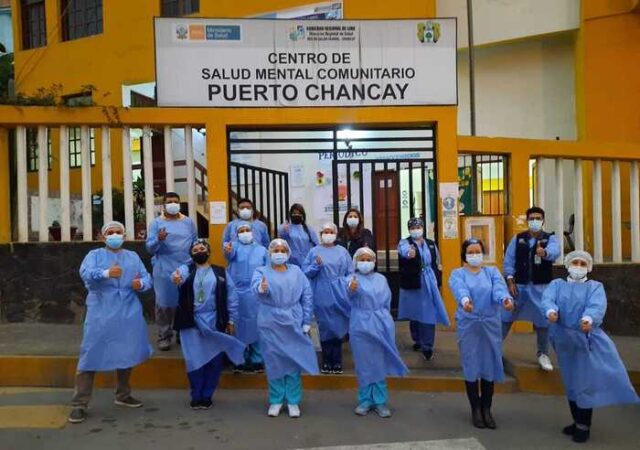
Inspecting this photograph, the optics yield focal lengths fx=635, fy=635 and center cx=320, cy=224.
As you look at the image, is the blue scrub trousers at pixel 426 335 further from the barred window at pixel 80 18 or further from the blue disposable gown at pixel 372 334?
the barred window at pixel 80 18

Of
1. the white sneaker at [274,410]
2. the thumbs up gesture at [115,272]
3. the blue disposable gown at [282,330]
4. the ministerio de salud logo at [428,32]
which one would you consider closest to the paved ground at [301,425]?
the white sneaker at [274,410]

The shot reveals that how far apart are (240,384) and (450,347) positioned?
7.64 ft

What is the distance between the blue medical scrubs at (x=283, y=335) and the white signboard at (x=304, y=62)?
295 cm

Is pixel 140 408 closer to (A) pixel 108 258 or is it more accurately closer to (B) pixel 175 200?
(A) pixel 108 258

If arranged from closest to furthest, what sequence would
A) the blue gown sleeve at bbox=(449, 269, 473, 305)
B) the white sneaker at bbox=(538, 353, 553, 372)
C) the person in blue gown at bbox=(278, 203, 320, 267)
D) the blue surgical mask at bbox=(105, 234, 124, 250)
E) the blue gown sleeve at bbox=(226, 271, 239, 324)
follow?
1. the blue gown sleeve at bbox=(449, 269, 473, 305)
2. the blue surgical mask at bbox=(105, 234, 124, 250)
3. the blue gown sleeve at bbox=(226, 271, 239, 324)
4. the white sneaker at bbox=(538, 353, 553, 372)
5. the person in blue gown at bbox=(278, 203, 320, 267)

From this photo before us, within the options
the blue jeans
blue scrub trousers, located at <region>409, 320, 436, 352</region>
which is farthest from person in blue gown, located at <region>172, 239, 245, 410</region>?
the blue jeans

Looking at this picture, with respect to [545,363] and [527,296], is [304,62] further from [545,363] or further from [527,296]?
[545,363]

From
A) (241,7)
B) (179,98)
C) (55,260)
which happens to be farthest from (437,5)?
(55,260)

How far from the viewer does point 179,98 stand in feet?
24.1

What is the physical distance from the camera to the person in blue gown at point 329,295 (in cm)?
591

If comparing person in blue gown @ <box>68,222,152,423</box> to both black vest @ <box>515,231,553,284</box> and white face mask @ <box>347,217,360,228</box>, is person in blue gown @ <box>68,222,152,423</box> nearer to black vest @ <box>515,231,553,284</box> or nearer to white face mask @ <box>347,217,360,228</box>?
white face mask @ <box>347,217,360,228</box>

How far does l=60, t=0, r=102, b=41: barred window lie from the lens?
53.0 ft

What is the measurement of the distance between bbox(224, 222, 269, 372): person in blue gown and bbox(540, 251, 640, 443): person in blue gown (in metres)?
2.57

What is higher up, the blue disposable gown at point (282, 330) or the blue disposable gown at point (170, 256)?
the blue disposable gown at point (170, 256)
